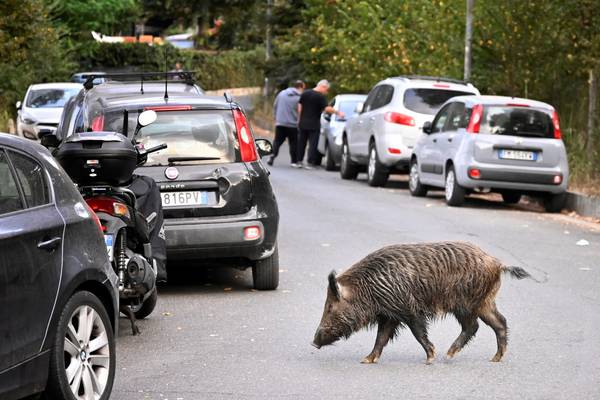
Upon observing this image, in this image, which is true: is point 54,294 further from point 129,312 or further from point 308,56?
point 308,56

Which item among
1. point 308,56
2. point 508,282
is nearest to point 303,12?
point 308,56

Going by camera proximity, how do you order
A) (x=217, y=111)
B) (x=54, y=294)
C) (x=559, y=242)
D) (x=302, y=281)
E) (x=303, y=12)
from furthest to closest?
1. (x=303, y=12)
2. (x=559, y=242)
3. (x=302, y=281)
4. (x=217, y=111)
5. (x=54, y=294)

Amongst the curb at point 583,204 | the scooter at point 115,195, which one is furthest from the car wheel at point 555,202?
the scooter at point 115,195

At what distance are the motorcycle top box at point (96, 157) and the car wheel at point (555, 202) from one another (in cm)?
1235

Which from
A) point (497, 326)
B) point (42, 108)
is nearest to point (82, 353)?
point (497, 326)

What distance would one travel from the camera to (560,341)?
9.58 meters

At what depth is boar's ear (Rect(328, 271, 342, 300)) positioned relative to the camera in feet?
27.7

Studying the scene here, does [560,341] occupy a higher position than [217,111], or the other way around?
[217,111]

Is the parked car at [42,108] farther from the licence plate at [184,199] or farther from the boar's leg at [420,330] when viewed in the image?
the boar's leg at [420,330]

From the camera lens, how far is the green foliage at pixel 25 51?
27328 mm

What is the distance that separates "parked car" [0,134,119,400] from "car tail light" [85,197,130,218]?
1781mm

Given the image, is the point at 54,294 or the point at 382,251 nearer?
the point at 54,294

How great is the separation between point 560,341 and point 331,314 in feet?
6.15

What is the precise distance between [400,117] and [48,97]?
16.0 metres
